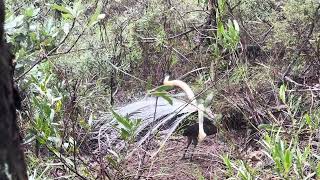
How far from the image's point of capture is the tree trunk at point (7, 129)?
71 cm

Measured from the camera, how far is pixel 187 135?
310 cm

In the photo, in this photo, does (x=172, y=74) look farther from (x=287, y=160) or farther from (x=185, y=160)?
(x=287, y=160)

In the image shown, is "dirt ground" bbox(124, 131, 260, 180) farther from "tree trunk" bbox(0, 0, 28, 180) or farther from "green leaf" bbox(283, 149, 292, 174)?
"tree trunk" bbox(0, 0, 28, 180)

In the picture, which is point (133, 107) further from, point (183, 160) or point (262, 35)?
point (262, 35)

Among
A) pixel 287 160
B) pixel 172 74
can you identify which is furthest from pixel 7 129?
pixel 172 74

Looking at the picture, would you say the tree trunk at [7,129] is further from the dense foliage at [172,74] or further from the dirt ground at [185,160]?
the dirt ground at [185,160]

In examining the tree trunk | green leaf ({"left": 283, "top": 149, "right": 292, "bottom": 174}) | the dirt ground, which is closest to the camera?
the tree trunk

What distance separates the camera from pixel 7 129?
0.72 metres

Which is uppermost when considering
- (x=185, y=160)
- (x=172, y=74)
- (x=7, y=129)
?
(x=7, y=129)

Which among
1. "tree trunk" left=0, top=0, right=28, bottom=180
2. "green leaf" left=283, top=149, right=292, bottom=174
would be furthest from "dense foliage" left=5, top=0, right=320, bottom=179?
"tree trunk" left=0, top=0, right=28, bottom=180

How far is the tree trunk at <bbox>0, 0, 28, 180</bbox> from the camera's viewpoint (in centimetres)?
71

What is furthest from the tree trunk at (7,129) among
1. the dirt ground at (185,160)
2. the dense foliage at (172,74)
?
the dirt ground at (185,160)

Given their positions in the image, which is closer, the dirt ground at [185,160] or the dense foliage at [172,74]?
the dense foliage at [172,74]

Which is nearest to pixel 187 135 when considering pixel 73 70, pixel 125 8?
pixel 73 70
